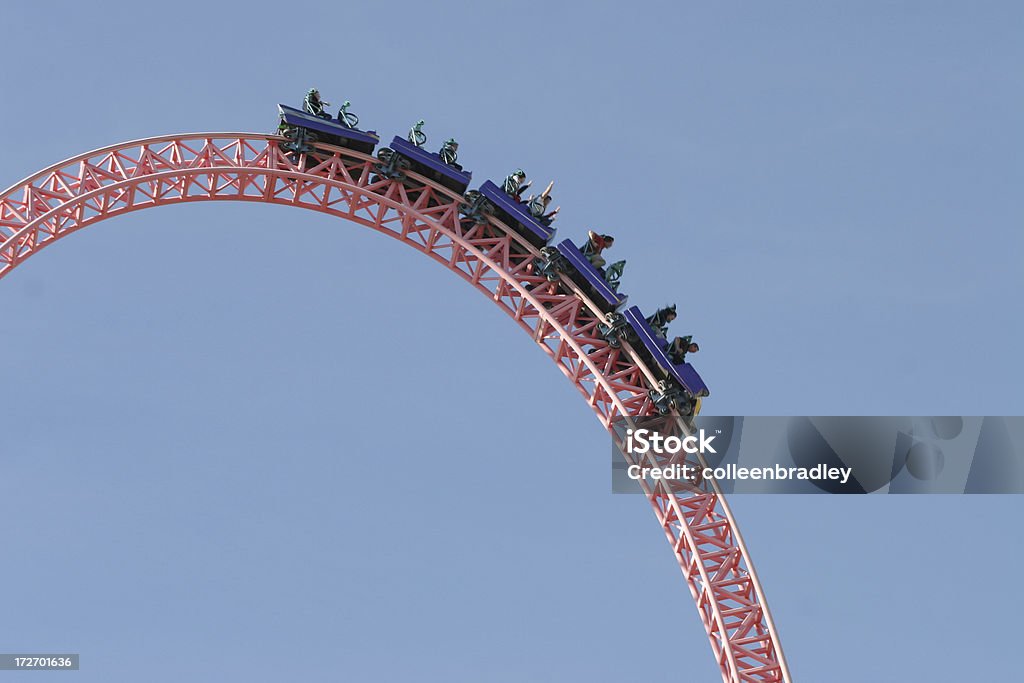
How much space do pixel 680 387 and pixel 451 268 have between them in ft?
17.4

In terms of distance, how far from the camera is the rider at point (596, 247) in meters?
42.0

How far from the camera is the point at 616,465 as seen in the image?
4172 cm

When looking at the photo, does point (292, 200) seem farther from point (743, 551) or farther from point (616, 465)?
point (743, 551)

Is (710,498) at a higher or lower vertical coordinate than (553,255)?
lower

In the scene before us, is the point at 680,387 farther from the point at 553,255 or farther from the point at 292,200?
the point at 292,200

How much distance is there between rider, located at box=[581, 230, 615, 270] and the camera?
4200cm

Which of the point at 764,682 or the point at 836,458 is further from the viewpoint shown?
the point at 836,458

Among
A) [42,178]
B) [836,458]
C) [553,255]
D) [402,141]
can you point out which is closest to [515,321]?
[553,255]

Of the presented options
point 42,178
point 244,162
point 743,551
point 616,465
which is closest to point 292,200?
point 244,162

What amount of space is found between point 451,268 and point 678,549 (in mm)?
7363

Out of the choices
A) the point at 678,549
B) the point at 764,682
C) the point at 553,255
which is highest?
the point at 553,255

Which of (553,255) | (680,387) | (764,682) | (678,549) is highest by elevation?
(553,255)

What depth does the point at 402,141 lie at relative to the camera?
42031 millimetres

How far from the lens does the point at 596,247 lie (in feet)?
139
